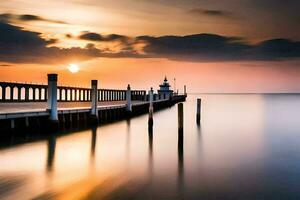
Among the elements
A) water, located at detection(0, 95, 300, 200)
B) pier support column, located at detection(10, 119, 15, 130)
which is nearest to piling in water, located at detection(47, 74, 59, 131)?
water, located at detection(0, 95, 300, 200)

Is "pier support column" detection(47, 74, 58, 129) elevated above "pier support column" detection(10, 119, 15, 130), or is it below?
above

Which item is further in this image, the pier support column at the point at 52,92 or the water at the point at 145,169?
the pier support column at the point at 52,92

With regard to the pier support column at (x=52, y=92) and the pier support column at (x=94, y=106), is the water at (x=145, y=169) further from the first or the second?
the pier support column at (x=94, y=106)

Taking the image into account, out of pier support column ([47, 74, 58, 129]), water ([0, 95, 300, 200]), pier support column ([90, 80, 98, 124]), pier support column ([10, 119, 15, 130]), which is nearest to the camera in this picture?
water ([0, 95, 300, 200])

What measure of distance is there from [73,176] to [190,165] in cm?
541

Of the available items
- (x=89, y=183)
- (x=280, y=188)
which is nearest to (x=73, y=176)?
(x=89, y=183)

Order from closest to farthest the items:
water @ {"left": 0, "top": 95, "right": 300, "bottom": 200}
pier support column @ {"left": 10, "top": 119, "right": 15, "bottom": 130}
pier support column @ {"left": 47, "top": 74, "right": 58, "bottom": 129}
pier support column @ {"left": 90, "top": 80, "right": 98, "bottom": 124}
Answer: water @ {"left": 0, "top": 95, "right": 300, "bottom": 200} → pier support column @ {"left": 10, "top": 119, "right": 15, "bottom": 130} → pier support column @ {"left": 47, "top": 74, "right": 58, "bottom": 129} → pier support column @ {"left": 90, "top": 80, "right": 98, "bottom": 124}

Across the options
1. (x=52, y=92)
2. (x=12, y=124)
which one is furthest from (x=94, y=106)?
(x=12, y=124)

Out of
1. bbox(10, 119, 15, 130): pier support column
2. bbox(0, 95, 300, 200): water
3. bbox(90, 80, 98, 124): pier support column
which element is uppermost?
bbox(90, 80, 98, 124): pier support column

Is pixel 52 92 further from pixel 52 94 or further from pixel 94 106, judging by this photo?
pixel 94 106

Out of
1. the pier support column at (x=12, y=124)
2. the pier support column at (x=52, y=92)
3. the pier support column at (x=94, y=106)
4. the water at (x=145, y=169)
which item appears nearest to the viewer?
the water at (x=145, y=169)

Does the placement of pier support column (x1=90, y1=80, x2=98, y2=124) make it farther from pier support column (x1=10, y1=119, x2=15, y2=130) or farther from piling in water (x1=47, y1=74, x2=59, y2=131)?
pier support column (x1=10, y1=119, x2=15, y2=130)

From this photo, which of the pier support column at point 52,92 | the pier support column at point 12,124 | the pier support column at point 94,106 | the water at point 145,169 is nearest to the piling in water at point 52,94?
the pier support column at point 52,92

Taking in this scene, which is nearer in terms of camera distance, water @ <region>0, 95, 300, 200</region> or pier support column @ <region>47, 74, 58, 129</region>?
water @ <region>0, 95, 300, 200</region>
